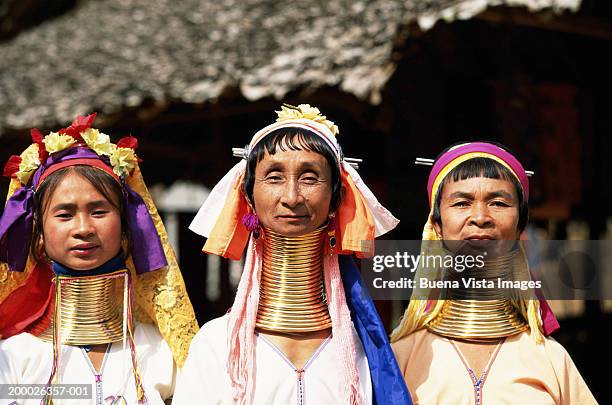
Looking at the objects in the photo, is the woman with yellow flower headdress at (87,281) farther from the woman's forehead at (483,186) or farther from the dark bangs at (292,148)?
the woman's forehead at (483,186)

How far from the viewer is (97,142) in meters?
3.56

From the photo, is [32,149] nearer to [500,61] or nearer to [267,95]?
[267,95]

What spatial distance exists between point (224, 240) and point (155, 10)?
769 cm

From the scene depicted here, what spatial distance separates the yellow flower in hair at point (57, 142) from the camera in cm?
351

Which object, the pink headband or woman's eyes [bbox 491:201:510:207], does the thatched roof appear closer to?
the pink headband

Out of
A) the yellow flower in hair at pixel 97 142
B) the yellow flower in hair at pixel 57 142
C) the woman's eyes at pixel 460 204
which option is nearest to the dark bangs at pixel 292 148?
the woman's eyes at pixel 460 204

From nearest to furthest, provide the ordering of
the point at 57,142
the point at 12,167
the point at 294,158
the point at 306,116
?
1. the point at 294,158
2. the point at 306,116
3. the point at 57,142
4. the point at 12,167

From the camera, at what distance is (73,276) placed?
3469mm

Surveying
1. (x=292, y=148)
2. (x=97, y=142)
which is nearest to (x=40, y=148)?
(x=97, y=142)

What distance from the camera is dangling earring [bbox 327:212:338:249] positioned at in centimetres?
337

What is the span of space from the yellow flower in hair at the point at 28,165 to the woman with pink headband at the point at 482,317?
1691 mm

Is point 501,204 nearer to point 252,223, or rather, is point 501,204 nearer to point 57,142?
point 252,223

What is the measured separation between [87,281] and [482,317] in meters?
1.63

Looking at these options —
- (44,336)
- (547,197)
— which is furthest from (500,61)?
(44,336)
